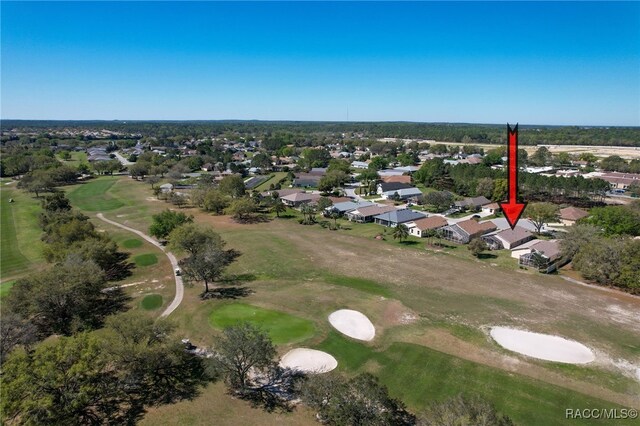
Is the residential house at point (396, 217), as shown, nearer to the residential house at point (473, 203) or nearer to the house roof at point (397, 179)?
the residential house at point (473, 203)

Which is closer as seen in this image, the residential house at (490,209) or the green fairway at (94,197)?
the residential house at (490,209)

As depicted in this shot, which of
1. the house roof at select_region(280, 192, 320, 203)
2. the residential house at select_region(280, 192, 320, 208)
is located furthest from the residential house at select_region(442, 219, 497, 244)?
the house roof at select_region(280, 192, 320, 203)

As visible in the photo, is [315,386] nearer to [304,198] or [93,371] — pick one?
[93,371]

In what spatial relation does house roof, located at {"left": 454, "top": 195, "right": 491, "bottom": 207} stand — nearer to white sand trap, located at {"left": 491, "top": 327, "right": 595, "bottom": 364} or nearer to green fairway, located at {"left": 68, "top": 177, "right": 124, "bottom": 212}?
white sand trap, located at {"left": 491, "top": 327, "right": 595, "bottom": 364}

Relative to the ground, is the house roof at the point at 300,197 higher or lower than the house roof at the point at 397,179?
lower

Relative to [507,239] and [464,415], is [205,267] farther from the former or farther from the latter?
[507,239]

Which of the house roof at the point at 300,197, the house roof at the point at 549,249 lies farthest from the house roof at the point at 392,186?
the house roof at the point at 549,249

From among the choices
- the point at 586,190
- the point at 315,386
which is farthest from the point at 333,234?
the point at 586,190
